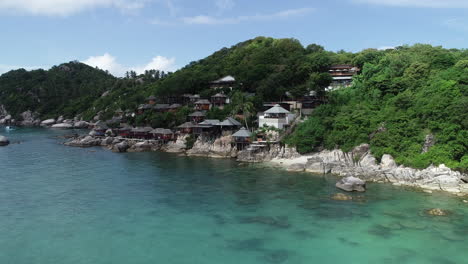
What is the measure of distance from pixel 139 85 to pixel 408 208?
90393 millimetres

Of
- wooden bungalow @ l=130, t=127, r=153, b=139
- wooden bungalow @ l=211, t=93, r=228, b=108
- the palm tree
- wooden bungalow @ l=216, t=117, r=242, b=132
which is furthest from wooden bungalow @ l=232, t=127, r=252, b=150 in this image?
wooden bungalow @ l=130, t=127, r=153, b=139

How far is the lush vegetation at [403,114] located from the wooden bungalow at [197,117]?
16910 millimetres

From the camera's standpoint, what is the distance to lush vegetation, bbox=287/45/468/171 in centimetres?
3072

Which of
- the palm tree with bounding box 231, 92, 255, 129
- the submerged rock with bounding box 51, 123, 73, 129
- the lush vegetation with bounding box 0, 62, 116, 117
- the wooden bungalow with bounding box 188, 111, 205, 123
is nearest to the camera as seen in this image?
the palm tree with bounding box 231, 92, 255, 129

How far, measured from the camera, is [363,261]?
1691 centimetres

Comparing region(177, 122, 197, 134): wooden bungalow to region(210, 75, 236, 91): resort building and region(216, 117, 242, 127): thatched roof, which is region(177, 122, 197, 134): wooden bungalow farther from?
region(210, 75, 236, 91): resort building

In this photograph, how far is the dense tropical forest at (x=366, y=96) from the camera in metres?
31.9

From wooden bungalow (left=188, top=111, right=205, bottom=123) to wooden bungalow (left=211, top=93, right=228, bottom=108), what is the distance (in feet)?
16.8

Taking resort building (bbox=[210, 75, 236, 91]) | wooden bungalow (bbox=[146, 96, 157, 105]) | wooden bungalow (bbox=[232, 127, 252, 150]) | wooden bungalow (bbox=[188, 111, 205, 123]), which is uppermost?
resort building (bbox=[210, 75, 236, 91])

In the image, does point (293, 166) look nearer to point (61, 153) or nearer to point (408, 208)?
point (408, 208)

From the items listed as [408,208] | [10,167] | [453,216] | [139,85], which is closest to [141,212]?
[408,208]

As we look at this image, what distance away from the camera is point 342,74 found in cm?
5791

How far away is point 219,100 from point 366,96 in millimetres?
24213

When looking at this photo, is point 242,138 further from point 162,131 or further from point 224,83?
point 224,83
